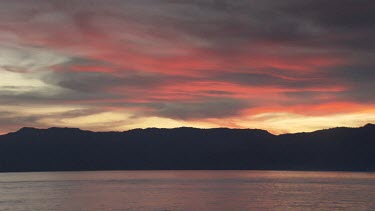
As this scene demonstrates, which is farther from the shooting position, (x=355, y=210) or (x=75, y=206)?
(x=75, y=206)

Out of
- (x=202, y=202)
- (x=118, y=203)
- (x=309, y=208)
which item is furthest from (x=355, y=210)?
(x=118, y=203)

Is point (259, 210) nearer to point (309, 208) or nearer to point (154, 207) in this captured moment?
point (309, 208)

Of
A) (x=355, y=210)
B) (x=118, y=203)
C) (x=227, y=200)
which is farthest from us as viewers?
(x=227, y=200)

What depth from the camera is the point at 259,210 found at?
116 meters

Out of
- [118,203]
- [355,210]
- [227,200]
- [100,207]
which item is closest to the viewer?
[355,210]

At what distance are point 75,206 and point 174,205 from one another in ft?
76.1

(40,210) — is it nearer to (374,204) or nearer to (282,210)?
(282,210)

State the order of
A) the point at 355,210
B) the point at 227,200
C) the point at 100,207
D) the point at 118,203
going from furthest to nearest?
the point at 227,200 < the point at 118,203 < the point at 100,207 < the point at 355,210

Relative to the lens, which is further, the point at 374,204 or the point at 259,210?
the point at 374,204

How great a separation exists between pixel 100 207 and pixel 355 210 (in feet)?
182

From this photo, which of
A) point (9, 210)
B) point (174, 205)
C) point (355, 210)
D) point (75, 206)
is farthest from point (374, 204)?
point (9, 210)

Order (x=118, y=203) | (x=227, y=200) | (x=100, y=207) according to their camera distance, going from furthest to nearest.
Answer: (x=227, y=200), (x=118, y=203), (x=100, y=207)

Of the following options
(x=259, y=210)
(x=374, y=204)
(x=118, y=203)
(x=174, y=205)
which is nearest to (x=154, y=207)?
(x=174, y=205)

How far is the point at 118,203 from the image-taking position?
427ft
